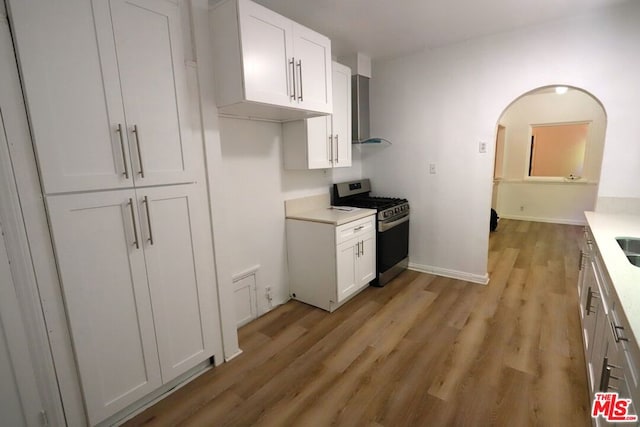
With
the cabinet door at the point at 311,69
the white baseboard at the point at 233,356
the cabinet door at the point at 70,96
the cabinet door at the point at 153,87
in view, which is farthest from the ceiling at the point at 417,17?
the white baseboard at the point at 233,356

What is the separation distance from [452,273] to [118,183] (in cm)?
336

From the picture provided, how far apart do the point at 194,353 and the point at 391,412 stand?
49.4 inches

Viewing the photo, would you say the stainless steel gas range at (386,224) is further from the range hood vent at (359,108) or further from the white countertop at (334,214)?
the range hood vent at (359,108)

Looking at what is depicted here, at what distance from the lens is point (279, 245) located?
9.77 ft

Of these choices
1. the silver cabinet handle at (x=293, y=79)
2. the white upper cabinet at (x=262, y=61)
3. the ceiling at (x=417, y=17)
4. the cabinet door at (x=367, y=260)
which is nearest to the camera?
the white upper cabinet at (x=262, y=61)

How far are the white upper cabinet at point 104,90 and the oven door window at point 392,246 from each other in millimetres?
2136

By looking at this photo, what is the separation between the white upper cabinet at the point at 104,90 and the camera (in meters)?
1.29

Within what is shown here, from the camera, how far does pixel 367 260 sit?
10.4 ft

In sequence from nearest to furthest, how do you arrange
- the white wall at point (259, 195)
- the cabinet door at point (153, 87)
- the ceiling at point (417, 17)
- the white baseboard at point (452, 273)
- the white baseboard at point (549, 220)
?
the cabinet door at point (153, 87) → the ceiling at point (417, 17) → the white wall at point (259, 195) → the white baseboard at point (452, 273) → the white baseboard at point (549, 220)

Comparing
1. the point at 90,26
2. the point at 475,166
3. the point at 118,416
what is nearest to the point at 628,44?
the point at 475,166

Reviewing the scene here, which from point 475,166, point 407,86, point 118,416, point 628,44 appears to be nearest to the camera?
point 118,416

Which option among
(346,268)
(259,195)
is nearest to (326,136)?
(259,195)

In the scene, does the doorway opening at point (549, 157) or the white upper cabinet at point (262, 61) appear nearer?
the white upper cabinet at point (262, 61)

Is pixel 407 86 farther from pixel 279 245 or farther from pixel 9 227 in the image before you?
pixel 9 227
